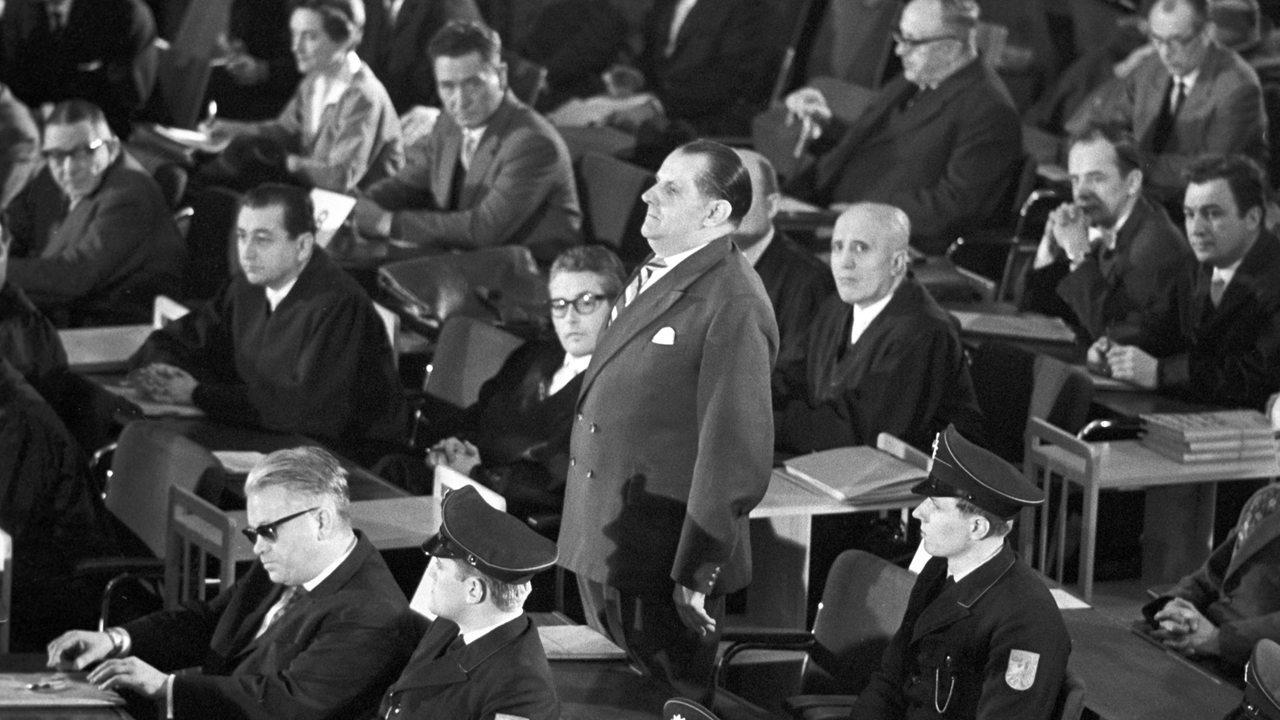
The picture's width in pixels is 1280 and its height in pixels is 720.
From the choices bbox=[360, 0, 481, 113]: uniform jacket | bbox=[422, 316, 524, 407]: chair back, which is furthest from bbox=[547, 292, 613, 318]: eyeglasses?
bbox=[360, 0, 481, 113]: uniform jacket

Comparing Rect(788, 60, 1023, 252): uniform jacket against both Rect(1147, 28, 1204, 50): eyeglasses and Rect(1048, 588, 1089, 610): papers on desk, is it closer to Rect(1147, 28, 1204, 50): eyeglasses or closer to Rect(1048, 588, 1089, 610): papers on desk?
Rect(1147, 28, 1204, 50): eyeglasses

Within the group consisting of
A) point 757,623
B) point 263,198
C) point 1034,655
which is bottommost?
point 757,623

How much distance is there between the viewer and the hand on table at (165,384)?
6.52 m

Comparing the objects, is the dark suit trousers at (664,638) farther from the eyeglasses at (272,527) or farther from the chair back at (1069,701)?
the chair back at (1069,701)

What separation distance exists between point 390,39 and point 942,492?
595 cm

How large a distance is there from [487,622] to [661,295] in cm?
88

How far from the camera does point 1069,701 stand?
4230 millimetres

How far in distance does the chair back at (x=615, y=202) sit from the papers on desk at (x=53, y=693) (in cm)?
369

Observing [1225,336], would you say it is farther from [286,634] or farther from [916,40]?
[286,634]

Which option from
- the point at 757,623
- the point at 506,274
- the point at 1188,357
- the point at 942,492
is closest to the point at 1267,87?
the point at 1188,357

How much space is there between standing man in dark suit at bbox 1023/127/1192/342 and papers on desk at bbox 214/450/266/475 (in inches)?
110

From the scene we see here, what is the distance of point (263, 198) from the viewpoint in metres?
6.62

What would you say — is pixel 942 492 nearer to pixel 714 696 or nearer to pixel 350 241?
pixel 714 696

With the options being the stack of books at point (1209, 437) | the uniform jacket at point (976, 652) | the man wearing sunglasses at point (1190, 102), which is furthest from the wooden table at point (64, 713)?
the man wearing sunglasses at point (1190, 102)
